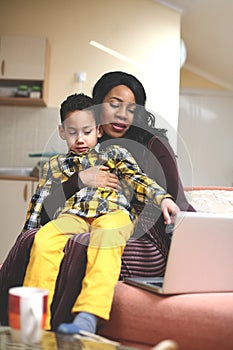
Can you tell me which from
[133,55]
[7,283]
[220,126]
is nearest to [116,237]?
[7,283]

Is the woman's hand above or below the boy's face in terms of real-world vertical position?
below

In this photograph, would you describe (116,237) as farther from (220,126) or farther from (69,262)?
(220,126)

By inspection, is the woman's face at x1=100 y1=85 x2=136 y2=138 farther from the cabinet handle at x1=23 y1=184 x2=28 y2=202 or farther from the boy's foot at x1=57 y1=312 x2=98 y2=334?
the cabinet handle at x1=23 y1=184 x2=28 y2=202

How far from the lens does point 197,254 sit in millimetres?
1557

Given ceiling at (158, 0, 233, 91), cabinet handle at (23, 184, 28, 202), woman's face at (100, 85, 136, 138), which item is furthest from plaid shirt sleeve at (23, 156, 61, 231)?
ceiling at (158, 0, 233, 91)

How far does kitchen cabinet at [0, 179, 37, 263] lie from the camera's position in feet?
13.5

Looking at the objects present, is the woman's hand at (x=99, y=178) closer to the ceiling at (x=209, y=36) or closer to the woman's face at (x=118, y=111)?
the woman's face at (x=118, y=111)

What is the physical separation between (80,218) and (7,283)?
1.10 feet

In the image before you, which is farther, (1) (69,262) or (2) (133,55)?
(2) (133,55)

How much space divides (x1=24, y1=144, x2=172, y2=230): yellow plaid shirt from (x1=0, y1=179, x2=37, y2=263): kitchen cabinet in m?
2.08

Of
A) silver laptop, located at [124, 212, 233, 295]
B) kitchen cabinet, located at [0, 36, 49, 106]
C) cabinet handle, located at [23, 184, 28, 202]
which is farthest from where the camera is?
kitchen cabinet, located at [0, 36, 49, 106]

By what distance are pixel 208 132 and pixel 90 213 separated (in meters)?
4.59

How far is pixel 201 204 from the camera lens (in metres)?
2.31

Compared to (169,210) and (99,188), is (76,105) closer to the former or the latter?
(99,188)
